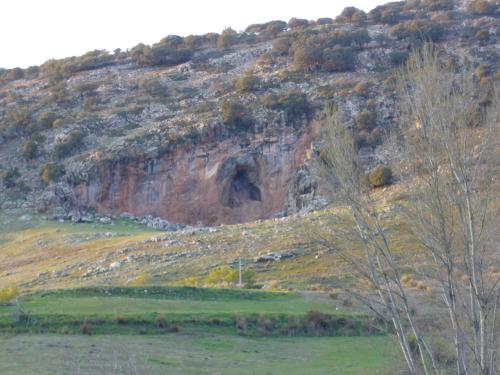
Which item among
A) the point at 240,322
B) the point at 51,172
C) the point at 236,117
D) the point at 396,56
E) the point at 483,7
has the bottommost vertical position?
the point at 51,172

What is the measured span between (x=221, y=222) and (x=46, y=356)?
160 feet

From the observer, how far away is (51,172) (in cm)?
7231

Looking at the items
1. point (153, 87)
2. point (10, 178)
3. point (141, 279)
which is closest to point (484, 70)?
point (153, 87)

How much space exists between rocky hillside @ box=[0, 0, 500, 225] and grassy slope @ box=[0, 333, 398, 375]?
29.7 metres

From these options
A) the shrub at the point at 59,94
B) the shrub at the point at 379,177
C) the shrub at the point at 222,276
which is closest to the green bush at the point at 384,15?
the shrub at the point at 59,94

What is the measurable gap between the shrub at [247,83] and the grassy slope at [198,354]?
184 ft

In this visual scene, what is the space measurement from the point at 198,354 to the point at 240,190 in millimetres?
50071

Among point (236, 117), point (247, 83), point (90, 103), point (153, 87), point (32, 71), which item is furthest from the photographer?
point (32, 71)

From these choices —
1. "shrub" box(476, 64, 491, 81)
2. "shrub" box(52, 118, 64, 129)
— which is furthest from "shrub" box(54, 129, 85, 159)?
"shrub" box(476, 64, 491, 81)

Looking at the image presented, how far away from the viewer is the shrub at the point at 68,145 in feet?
251

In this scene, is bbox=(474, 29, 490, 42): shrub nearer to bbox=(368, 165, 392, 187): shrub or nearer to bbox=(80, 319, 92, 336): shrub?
bbox=(368, 165, 392, 187): shrub

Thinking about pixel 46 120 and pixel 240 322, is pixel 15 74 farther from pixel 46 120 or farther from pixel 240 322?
pixel 240 322

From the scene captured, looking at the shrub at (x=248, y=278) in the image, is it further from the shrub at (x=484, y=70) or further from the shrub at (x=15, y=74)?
the shrub at (x=15, y=74)

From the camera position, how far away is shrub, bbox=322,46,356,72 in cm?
8638
